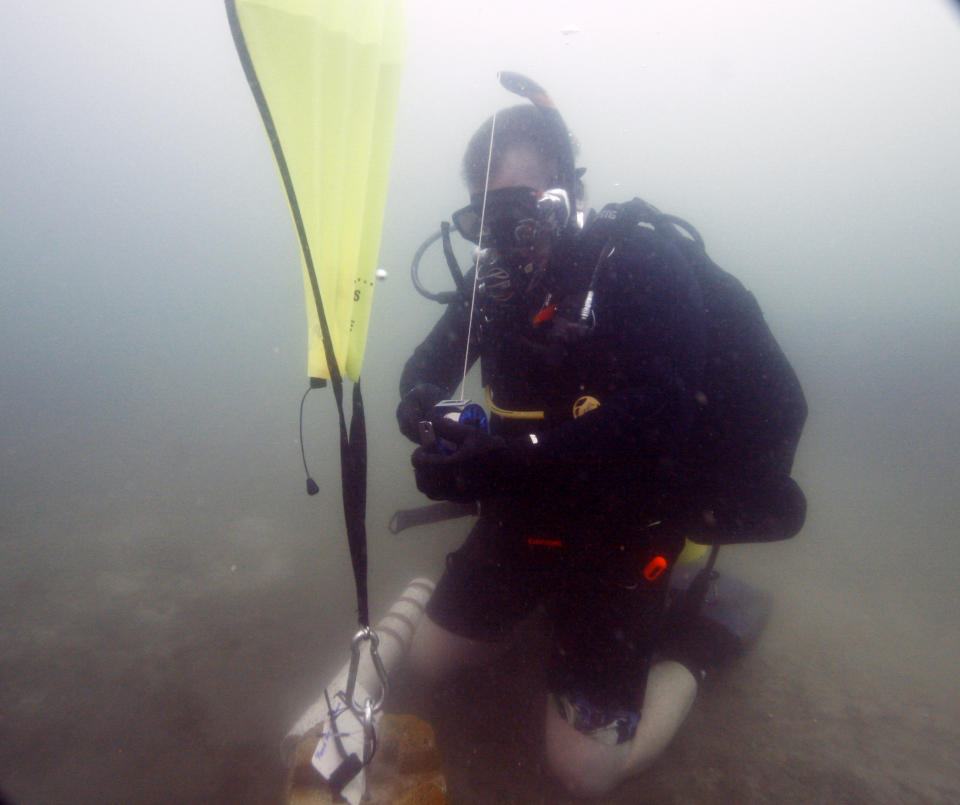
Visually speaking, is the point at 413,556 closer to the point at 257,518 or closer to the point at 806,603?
the point at 257,518

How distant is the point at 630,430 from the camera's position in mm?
1945

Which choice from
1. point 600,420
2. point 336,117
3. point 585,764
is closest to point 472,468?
point 600,420

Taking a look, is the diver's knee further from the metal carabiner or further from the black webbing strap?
the black webbing strap

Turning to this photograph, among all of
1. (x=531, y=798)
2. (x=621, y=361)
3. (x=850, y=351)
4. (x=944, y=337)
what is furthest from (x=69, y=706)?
(x=944, y=337)

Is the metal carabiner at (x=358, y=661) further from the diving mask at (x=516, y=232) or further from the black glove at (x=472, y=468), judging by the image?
the diving mask at (x=516, y=232)

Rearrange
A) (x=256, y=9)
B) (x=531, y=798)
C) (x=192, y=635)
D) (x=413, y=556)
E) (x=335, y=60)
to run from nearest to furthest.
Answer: (x=256, y=9)
(x=335, y=60)
(x=531, y=798)
(x=192, y=635)
(x=413, y=556)

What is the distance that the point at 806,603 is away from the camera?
4.38 metres

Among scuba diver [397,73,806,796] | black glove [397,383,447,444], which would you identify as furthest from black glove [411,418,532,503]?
black glove [397,383,447,444]

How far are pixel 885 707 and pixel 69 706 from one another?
4.55 metres

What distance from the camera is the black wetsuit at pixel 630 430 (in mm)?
1979

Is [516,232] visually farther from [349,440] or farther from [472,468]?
[349,440]

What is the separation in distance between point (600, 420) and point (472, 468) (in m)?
0.51

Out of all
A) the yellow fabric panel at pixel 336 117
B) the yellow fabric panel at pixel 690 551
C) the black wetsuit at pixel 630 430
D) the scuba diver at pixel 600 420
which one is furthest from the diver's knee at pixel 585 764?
the yellow fabric panel at pixel 336 117

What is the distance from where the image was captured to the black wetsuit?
1.98 metres
